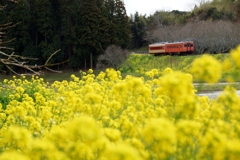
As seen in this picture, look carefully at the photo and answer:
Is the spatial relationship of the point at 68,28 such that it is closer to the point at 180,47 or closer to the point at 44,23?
the point at 44,23

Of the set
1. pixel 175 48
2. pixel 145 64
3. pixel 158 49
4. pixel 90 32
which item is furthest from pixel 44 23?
pixel 175 48

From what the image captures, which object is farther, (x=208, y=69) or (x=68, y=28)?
(x=68, y=28)

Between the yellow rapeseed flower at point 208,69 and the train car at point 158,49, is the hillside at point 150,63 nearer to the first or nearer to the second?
the train car at point 158,49

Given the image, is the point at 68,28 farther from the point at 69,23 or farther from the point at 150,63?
the point at 150,63

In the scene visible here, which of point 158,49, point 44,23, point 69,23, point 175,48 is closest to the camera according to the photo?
point 175,48

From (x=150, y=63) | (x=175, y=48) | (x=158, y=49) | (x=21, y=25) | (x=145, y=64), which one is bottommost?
(x=145, y=64)

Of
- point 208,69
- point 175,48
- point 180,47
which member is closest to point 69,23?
point 175,48

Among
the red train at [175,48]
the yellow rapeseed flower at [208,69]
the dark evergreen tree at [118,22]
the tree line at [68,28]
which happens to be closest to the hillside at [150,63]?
the red train at [175,48]

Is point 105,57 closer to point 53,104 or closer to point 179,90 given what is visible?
point 53,104

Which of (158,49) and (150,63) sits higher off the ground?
(158,49)

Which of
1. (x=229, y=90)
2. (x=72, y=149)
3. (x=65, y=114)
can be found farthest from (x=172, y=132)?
(x=65, y=114)

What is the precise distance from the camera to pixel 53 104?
4.53 meters

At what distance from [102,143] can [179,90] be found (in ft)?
1.38

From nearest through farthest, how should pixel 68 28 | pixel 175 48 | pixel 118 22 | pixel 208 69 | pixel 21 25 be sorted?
pixel 208 69 < pixel 175 48 < pixel 68 28 < pixel 21 25 < pixel 118 22
